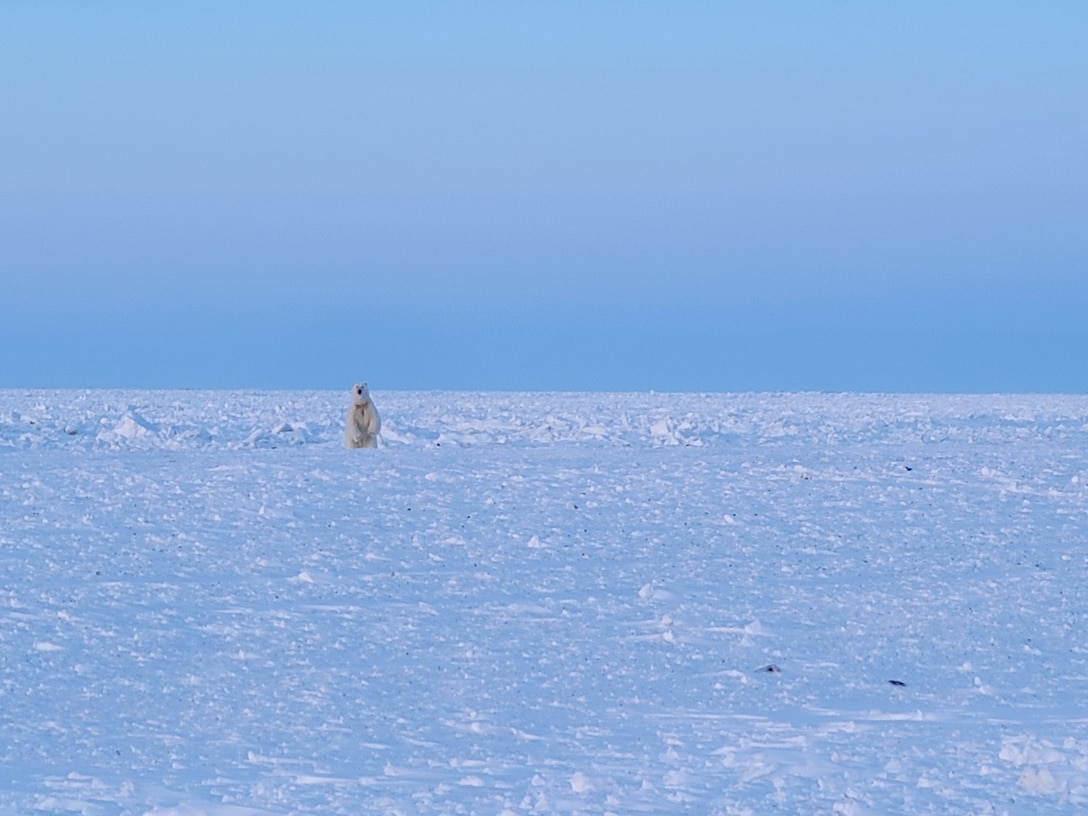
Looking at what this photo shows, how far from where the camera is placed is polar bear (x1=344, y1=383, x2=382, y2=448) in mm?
18547

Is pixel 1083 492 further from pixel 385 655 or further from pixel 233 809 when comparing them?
pixel 233 809

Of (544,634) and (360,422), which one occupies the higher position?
(360,422)

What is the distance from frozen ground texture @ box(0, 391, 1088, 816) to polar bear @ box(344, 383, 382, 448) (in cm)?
300

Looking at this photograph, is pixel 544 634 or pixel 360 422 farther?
pixel 360 422

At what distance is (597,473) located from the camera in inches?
538

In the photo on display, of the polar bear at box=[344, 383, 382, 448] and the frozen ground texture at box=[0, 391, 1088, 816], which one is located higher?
the polar bear at box=[344, 383, 382, 448]

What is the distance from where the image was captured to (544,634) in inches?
342

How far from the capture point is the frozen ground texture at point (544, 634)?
5996 millimetres

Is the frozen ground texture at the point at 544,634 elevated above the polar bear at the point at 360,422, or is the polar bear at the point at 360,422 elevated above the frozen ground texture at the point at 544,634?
the polar bear at the point at 360,422

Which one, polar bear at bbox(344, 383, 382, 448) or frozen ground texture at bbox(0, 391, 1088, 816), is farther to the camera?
polar bear at bbox(344, 383, 382, 448)

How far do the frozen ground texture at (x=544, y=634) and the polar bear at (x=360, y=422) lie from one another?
9.83 feet

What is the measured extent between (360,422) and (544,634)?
33.8 ft

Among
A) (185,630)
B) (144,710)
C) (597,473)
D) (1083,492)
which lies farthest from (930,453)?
(144,710)

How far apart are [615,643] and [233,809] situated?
3.31 meters
